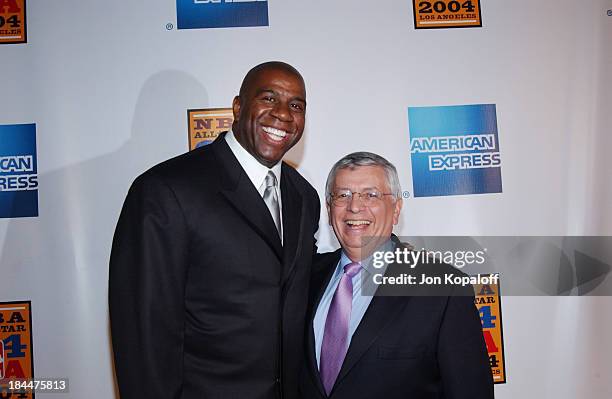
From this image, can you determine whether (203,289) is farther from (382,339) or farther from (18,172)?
(18,172)

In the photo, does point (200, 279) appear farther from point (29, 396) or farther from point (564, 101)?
point (564, 101)

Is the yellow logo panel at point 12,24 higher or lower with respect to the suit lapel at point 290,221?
higher

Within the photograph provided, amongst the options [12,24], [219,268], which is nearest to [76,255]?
[12,24]

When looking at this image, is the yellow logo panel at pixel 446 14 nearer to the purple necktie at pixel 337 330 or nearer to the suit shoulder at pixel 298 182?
the suit shoulder at pixel 298 182

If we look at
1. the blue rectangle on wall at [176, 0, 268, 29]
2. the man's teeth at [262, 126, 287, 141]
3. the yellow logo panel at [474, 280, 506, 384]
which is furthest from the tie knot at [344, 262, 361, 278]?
the blue rectangle on wall at [176, 0, 268, 29]

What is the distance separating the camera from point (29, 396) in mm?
2094

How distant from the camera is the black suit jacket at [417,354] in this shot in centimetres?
129

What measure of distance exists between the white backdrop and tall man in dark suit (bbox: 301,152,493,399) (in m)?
0.75

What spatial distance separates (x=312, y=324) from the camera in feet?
4.76

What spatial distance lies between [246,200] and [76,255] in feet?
3.53

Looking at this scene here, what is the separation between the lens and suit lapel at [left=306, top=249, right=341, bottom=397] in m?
1.34

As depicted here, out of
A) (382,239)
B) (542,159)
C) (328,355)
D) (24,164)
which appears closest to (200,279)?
(328,355)

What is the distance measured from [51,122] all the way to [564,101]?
2081 millimetres

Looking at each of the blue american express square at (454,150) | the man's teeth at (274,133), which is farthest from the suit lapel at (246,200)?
the blue american express square at (454,150)
